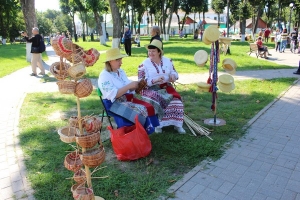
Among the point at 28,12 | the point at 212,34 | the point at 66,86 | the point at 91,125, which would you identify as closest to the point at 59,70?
the point at 66,86

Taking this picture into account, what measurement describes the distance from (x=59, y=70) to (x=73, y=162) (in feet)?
2.84

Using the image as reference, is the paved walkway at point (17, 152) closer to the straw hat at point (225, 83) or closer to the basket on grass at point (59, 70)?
the straw hat at point (225, 83)

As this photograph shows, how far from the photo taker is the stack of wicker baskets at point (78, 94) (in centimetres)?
228

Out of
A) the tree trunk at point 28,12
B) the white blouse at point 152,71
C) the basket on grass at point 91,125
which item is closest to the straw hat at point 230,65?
the white blouse at point 152,71

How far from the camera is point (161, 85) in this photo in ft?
15.1

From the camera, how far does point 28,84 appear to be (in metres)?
8.86

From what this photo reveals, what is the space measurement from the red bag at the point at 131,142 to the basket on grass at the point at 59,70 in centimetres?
139

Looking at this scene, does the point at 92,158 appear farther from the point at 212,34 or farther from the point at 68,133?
the point at 212,34

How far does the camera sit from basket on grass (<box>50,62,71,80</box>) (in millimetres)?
2363

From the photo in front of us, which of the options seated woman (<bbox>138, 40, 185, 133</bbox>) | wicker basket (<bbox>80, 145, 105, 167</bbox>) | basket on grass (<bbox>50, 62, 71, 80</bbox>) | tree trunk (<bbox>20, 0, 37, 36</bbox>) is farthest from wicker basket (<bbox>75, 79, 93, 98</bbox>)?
tree trunk (<bbox>20, 0, 37, 36</bbox>)

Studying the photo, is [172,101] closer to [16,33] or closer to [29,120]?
[29,120]

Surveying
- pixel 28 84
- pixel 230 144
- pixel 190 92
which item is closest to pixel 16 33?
pixel 28 84

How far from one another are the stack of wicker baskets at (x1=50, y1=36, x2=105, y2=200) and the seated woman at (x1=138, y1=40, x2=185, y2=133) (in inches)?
75.4

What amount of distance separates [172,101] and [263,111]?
7.77ft
